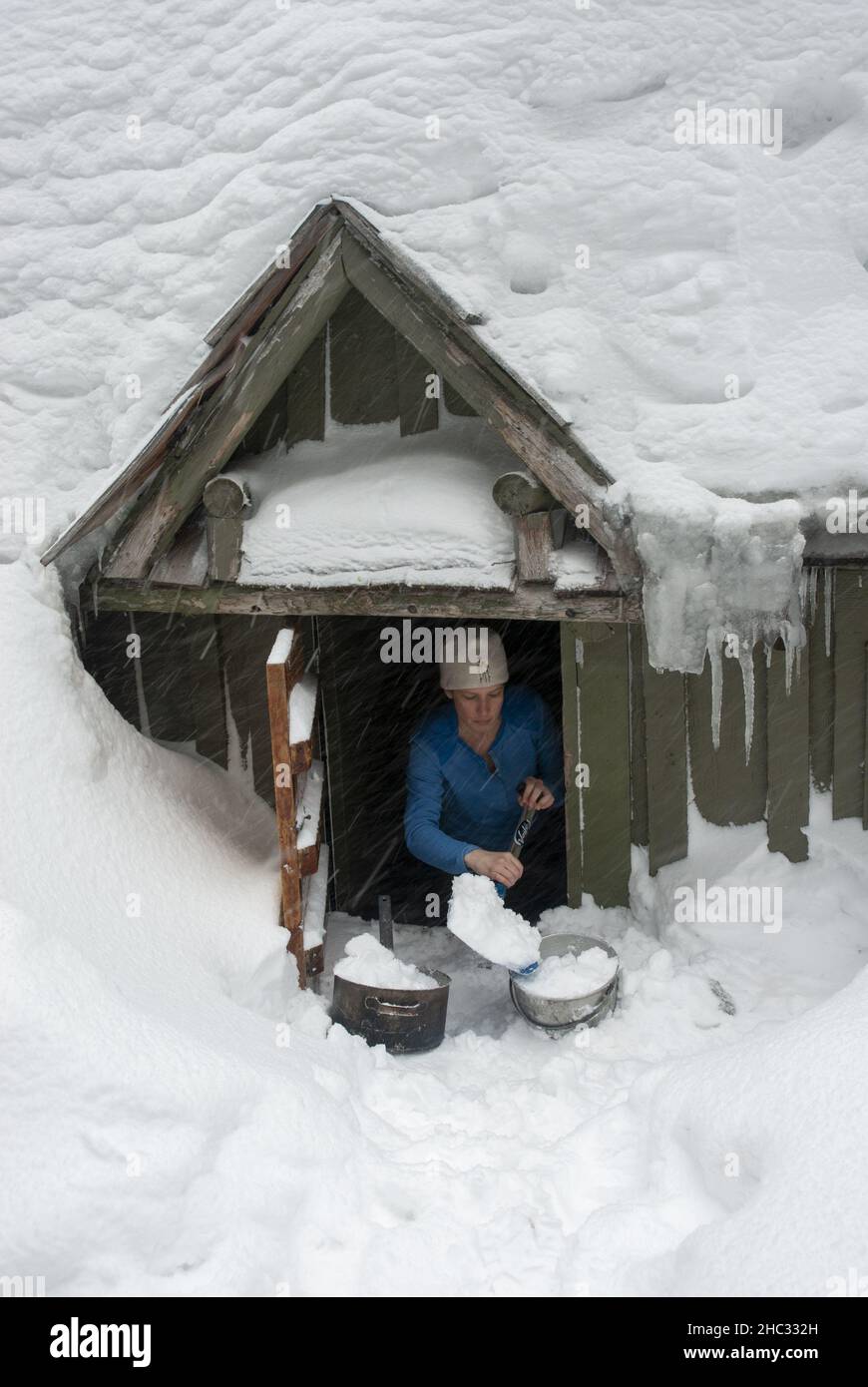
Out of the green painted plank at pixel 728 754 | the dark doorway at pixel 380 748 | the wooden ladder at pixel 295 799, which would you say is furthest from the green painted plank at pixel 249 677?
the green painted plank at pixel 728 754

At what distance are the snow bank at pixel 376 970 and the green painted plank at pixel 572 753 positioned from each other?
955 millimetres

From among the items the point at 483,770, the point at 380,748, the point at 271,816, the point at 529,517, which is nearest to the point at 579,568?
the point at 529,517

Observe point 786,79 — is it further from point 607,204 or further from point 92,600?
point 92,600

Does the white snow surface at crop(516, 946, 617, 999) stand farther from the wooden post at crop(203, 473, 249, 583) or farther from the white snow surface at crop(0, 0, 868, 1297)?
the wooden post at crop(203, 473, 249, 583)

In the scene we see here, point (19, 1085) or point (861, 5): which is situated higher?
point (861, 5)

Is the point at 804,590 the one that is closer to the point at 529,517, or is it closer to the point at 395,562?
the point at 529,517

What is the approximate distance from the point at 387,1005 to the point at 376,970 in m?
0.18

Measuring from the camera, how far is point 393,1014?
4.54 m

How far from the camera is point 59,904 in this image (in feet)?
13.3

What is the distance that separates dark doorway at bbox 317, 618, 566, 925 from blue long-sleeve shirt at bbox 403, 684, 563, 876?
46cm

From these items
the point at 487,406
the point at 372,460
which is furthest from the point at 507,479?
the point at 372,460

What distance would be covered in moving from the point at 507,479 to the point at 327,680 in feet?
7.23

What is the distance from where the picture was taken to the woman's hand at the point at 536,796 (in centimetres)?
558

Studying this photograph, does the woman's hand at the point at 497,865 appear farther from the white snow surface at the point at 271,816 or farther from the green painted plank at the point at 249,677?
the green painted plank at the point at 249,677
